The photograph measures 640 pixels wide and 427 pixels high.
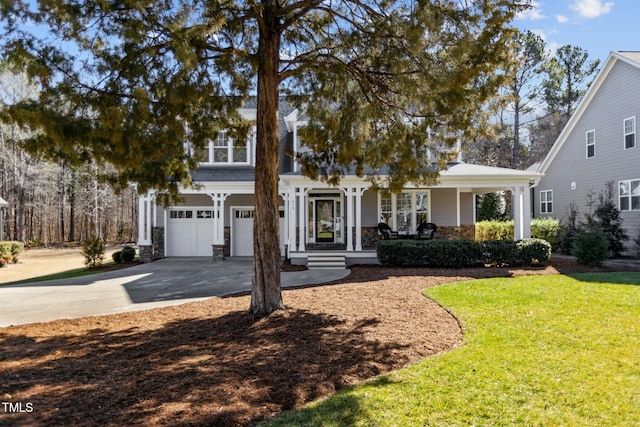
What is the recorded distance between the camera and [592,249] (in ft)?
40.6

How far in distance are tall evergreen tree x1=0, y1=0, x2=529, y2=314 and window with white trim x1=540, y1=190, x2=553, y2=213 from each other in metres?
15.5

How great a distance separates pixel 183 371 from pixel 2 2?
4.63m

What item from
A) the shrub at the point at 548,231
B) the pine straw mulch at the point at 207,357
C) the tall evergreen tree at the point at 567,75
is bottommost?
the pine straw mulch at the point at 207,357

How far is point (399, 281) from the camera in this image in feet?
34.4

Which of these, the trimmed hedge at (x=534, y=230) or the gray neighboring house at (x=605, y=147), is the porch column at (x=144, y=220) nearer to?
the trimmed hedge at (x=534, y=230)

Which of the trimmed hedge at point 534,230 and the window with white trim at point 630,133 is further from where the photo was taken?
the trimmed hedge at point 534,230

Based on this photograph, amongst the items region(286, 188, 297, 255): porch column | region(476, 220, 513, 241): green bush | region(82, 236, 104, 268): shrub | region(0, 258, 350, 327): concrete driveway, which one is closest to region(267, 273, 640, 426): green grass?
region(0, 258, 350, 327): concrete driveway

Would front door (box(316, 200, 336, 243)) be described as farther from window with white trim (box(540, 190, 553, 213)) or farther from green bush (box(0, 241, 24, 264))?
green bush (box(0, 241, 24, 264))

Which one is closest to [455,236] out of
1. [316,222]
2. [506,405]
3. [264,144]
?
[316,222]

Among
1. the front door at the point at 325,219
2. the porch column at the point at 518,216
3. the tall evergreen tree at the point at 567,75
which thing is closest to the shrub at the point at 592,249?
the porch column at the point at 518,216

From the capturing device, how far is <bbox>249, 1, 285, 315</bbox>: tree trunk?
6676mm

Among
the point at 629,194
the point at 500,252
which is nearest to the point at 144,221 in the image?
the point at 500,252

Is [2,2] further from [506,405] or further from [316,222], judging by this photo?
[316,222]

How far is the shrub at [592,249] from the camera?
12320mm
